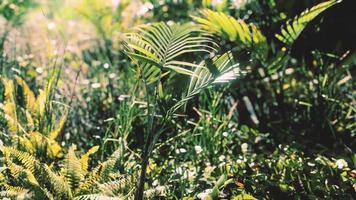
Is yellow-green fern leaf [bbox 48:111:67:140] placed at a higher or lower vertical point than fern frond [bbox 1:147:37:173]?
higher

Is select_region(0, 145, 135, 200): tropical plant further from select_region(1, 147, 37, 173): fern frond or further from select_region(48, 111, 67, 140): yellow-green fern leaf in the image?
select_region(48, 111, 67, 140): yellow-green fern leaf

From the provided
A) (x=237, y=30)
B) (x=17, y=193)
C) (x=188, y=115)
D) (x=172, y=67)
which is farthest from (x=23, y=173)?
(x=237, y=30)

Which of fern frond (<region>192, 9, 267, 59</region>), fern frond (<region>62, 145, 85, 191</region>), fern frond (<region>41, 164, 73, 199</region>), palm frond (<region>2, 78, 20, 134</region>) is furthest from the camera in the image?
fern frond (<region>192, 9, 267, 59</region>)

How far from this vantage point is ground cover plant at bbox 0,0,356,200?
7.05 feet

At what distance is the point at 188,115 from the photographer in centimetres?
312

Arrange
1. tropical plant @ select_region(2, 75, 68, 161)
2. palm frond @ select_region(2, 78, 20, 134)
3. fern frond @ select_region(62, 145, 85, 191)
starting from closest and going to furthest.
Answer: fern frond @ select_region(62, 145, 85, 191) → tropical plant @ select_region(2, 75, 68, 161) → palm frond @ select_region(2, 78, 20, 134)

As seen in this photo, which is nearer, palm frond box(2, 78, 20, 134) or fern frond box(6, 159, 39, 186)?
fern frond box(6, 159, 39, 186)

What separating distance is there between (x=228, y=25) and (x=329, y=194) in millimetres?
1272

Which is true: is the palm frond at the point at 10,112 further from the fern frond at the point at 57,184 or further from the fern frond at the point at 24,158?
the fern frond at the point at 57,184

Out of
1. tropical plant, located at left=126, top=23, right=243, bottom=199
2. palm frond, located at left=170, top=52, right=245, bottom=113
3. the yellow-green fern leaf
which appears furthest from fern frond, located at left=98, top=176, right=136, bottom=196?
the yellow-green fern leaf

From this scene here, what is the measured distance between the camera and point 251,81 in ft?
12.2

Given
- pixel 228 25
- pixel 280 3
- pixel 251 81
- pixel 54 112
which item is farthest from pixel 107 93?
pixel 280 3

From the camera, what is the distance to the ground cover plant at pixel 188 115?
2.15 metres

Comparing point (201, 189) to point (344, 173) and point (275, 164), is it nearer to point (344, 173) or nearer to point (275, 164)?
point (275, 164)
